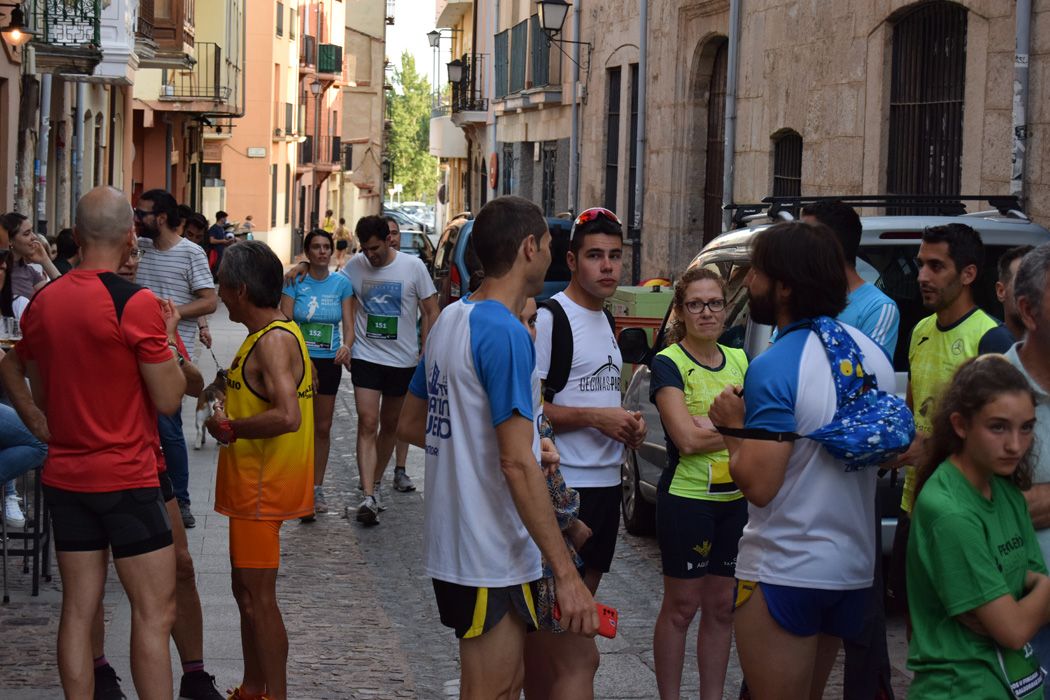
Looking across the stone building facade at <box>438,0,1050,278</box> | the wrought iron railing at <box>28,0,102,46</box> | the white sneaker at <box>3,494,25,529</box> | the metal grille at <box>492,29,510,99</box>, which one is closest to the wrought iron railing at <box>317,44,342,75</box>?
the metal grille at <box>492,29,510,99</box>

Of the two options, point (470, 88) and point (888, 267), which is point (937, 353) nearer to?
point (888, 267)

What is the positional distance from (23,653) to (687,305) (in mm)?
3170

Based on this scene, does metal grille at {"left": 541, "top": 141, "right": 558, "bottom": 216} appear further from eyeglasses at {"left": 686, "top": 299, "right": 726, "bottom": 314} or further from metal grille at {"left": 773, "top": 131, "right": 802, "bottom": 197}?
eyeglasses at {"left": 686, "top": 299, "right": 726, "bottom": 314}

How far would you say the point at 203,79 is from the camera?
36125mm

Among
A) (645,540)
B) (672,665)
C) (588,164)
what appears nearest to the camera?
(672,665)

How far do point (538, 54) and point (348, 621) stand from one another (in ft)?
81.4

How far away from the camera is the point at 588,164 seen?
2772 centimetres

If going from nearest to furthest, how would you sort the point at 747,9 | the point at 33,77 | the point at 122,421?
the point at 122,421 → the point at 747,9 → the point at 33,77

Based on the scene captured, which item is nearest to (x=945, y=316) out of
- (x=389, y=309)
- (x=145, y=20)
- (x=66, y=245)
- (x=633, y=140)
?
(x=389, y=309)

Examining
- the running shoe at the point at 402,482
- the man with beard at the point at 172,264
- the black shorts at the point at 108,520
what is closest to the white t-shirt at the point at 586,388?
the black shorts at the point at 108,520

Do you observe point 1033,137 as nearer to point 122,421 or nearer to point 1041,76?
point 1041,76

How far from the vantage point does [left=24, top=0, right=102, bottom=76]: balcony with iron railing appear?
65.0 feet

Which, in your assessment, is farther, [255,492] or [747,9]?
[747,9]

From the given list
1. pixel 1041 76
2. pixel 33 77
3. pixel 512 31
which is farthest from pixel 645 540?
pixel 512 31
